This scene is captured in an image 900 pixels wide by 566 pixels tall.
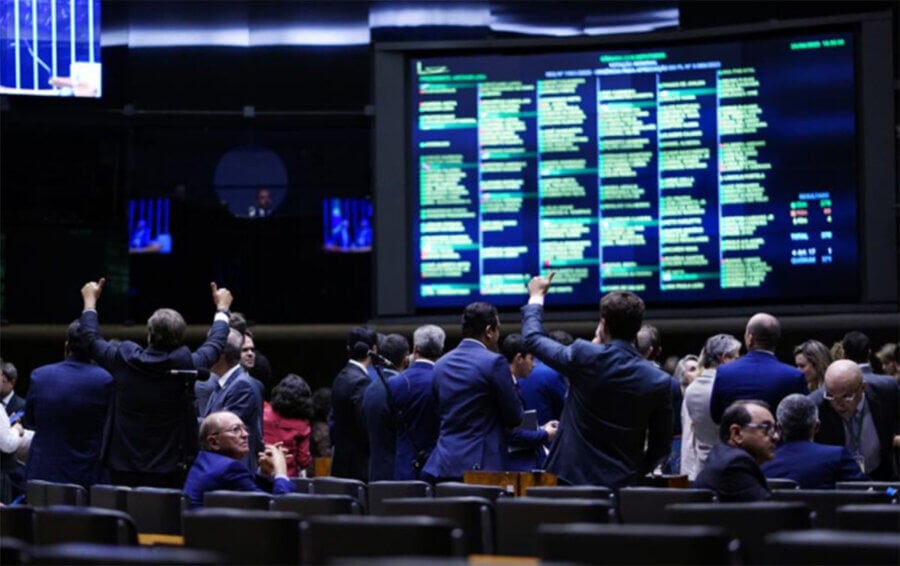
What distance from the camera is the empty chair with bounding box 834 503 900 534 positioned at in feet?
13.9

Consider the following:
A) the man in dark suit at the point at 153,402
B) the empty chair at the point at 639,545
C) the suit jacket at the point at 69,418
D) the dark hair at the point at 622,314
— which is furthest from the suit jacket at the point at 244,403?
the empty chair at the point at 639,545

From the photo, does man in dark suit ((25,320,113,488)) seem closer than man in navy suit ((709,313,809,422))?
No

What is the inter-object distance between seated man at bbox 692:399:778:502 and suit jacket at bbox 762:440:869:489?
0.47 m

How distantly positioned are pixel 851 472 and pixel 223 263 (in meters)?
6.65

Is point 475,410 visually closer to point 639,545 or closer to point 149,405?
point 149,405

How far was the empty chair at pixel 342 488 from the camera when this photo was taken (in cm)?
617

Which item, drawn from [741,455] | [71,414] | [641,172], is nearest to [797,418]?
[741,455]

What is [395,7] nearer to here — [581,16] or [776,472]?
[581,16]

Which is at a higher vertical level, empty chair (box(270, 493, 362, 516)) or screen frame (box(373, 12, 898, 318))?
screen frame (box(373, 12, 898, 318))

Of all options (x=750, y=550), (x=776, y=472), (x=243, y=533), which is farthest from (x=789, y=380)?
(x=243, y=533)

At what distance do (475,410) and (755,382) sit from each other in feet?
4.04

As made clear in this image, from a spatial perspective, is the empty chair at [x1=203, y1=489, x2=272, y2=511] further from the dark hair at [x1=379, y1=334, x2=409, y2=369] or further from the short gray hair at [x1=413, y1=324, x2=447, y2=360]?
the dark hair at [x1=379, y1=334, x2=409, y2=369]

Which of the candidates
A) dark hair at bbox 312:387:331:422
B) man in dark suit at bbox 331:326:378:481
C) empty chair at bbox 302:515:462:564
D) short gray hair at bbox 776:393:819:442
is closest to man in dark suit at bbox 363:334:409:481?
man in dark suit at bbox 331:326:378:481

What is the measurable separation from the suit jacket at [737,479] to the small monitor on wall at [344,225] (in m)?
6.75
